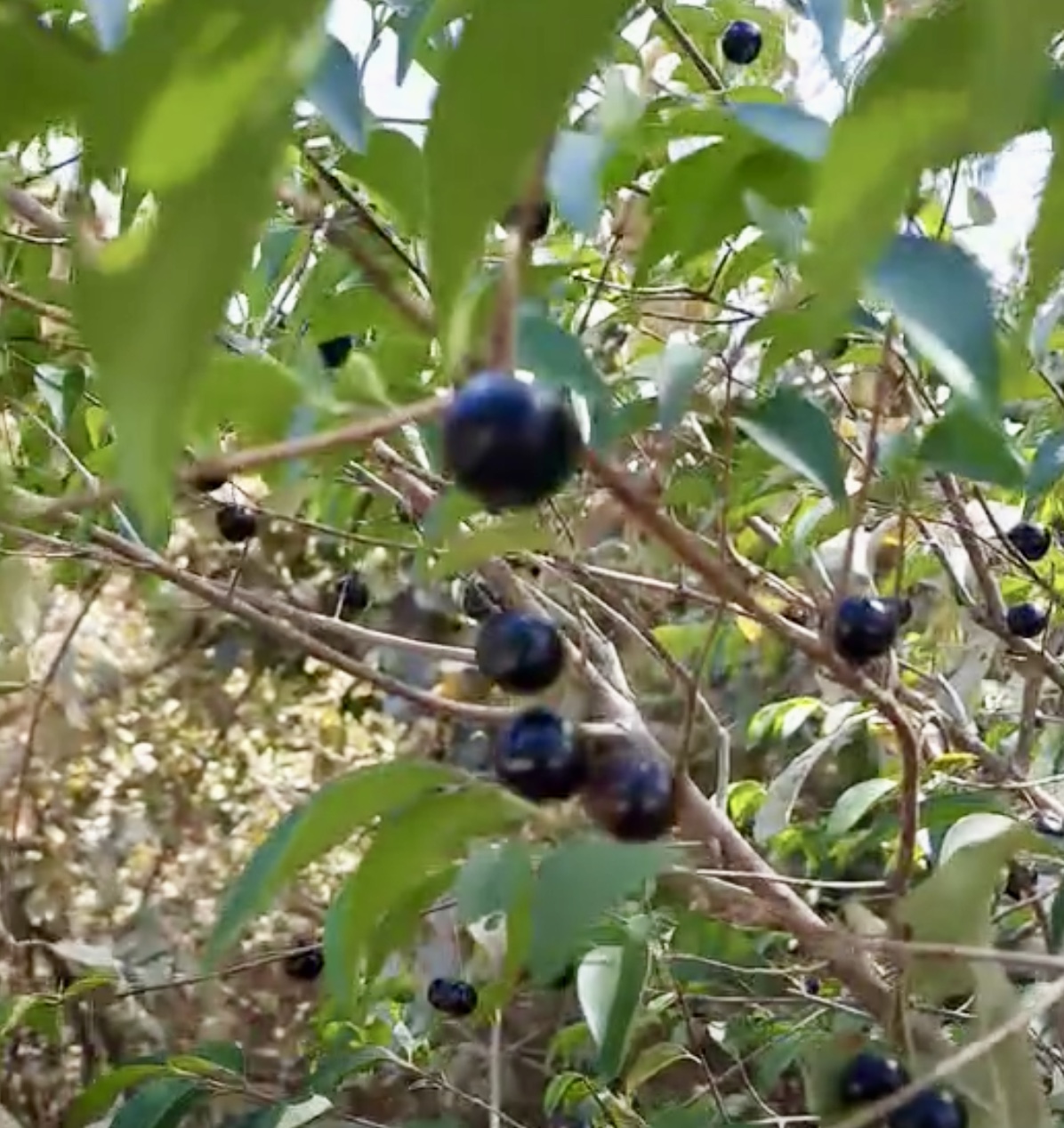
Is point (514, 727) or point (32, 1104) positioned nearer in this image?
point (514, 727)

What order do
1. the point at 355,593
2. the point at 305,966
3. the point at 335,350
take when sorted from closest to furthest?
the point at 335,350, the point at 305,966, the point at 355,593

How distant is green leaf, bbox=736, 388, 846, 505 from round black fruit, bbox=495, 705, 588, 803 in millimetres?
192

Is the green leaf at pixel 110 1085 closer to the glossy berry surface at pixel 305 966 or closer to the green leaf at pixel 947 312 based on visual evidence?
the glossy berry surface at pixel 305 966

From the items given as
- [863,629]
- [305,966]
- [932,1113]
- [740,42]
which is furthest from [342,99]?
[305,966]

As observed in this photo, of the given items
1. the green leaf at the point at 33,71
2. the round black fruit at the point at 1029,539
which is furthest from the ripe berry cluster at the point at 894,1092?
the round black fruit at the point at 1029,539

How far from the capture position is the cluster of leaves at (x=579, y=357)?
344 mm

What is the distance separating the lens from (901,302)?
0.56 metres

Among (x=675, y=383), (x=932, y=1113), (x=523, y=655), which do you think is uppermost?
Result: (x=675, y=383)

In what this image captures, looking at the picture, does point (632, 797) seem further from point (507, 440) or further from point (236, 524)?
point (236, 524)

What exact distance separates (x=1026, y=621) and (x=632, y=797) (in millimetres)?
878

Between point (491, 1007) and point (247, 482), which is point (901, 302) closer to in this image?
point (491, 1007)

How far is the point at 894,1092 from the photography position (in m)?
0.73

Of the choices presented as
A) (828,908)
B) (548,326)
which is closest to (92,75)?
(548,326)

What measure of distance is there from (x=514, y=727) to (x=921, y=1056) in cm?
26
